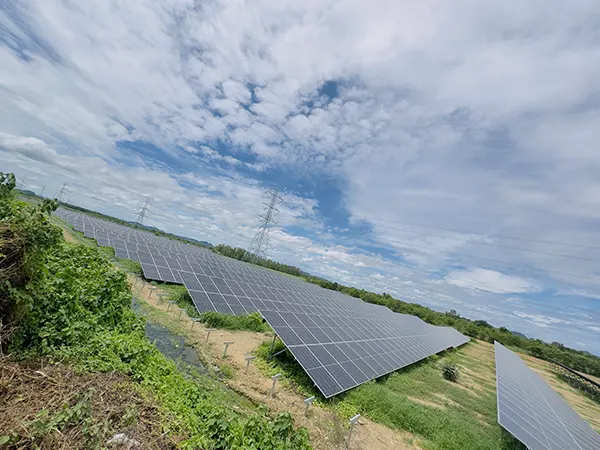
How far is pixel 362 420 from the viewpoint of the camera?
10.1 metres

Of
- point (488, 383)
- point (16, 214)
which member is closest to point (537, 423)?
point (488, 383)

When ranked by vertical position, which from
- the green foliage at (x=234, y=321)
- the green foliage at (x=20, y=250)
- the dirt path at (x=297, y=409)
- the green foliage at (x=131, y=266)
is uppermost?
the green foliage at (x=20, y=250)

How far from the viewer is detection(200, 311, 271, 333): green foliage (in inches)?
600

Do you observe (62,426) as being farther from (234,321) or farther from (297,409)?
(234,321)

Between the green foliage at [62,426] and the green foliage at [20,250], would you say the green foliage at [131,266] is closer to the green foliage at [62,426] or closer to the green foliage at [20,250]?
the green foliage at [20,250]

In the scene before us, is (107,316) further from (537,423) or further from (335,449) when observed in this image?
(537,423)

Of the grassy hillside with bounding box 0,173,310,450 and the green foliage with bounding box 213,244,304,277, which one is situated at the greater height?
the green foliage with bounding box 213,244,304,277

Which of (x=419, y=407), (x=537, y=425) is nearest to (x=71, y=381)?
(x=419, y=407)

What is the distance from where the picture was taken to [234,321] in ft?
52.2

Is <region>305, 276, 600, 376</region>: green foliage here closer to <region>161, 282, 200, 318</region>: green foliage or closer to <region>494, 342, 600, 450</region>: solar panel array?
<region>494, 342, 600, 450</region>: solar panel array

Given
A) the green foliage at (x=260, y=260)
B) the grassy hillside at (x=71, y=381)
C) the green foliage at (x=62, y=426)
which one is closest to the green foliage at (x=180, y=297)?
the grassy hillside at (x=71, y=381)

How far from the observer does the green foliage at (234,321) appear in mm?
15242

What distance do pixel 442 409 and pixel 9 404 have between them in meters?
15.7

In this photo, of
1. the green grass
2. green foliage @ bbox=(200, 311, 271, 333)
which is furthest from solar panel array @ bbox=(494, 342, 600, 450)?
green foliage @ bbox=(200, 311, 271, 333)
